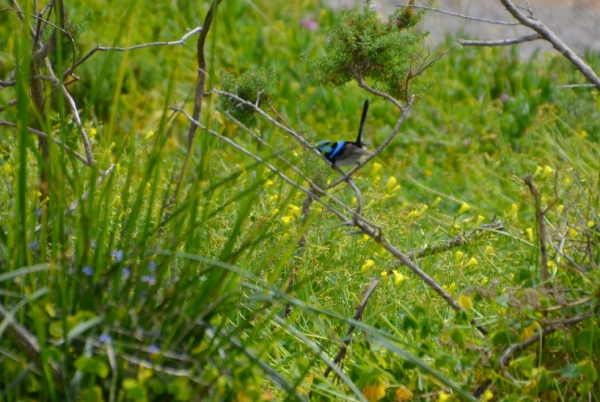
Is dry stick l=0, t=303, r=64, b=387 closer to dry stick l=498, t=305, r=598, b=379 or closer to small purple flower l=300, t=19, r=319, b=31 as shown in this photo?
dry stick l=498, t=305, r=598, b=379

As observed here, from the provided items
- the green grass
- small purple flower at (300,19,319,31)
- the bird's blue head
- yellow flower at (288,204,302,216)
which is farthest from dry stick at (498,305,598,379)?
small purple flower at (300,19,319,31)

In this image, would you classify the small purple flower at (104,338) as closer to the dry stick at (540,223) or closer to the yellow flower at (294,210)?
the dry stick at (540,223)

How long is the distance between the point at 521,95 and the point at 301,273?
118 inches

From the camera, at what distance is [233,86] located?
8.68 ft

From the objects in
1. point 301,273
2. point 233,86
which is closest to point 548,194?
point 301,273

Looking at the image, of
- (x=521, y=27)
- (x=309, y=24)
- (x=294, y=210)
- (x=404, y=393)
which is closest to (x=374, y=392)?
(x=404, y=393)

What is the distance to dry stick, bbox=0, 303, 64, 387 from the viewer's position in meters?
1.61

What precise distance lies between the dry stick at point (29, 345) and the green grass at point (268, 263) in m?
0.01

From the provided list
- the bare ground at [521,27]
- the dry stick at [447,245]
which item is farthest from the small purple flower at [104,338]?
the bare ground at [521,27]

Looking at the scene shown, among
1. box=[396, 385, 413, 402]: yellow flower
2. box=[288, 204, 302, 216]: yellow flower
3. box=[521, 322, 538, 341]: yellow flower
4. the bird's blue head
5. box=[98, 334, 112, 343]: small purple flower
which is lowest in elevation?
box=[288, 204, 302, 216]: yellow flower

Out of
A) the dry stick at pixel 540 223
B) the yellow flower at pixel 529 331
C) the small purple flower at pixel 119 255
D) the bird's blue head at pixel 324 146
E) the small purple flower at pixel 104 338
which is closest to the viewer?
the small purple flower at pixel 104 338

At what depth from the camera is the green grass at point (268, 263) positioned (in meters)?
1.70

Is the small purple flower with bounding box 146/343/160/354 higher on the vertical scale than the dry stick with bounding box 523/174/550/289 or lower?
lower

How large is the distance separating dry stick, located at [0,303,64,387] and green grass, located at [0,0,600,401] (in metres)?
0.01
